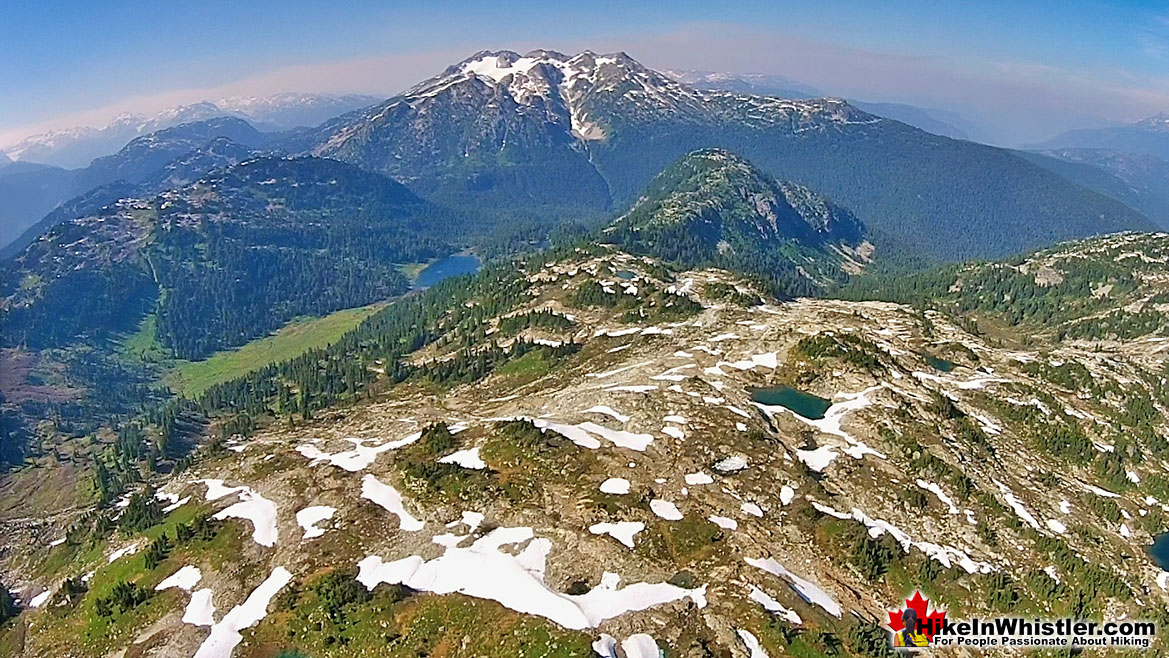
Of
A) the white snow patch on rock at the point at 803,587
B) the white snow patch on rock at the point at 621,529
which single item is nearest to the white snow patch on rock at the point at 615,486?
the white snow patch on rock at the point at 621,529

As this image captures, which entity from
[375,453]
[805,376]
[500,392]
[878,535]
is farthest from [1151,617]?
[500,392]

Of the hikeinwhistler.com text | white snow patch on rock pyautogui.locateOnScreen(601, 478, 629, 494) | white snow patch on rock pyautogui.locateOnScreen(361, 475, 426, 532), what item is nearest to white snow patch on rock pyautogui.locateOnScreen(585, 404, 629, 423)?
white snow patch on rock pyautogui.locateOnScreen(601, 478, 629, 494)

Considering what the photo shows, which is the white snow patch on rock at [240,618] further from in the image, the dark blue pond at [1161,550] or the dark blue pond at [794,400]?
the dark blue pond at [1161,550]

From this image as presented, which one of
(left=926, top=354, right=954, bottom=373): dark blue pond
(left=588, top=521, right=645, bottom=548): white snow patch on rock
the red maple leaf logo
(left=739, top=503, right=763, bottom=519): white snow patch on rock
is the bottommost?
(left=926, top=354, right=954, bottom=373): dark blue pond

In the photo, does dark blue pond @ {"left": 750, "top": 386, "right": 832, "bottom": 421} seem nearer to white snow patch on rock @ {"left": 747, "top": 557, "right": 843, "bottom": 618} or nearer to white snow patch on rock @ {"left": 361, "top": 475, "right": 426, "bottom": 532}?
white snow patch on rock @ {"left": 747, "top": 557, "right": 843, "bottom": 618}

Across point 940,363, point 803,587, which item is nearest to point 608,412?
point 803,587

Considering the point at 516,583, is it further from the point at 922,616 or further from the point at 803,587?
the point at 922,616
